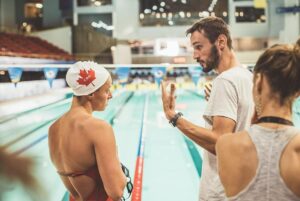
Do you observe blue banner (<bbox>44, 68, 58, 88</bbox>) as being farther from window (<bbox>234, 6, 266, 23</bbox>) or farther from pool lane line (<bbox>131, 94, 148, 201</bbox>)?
window (<bbox>234, 6, 266, 23</bbox>)

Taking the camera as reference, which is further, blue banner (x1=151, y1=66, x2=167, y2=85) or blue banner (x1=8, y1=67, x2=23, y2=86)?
blue banner (x1=151, y1=66, x2=167, y2=85)

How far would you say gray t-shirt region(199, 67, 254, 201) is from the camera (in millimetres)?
1695

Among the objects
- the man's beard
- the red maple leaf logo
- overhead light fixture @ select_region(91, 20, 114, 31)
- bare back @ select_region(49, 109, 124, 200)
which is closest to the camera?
bare back @ select_region(49, 109, 124, 200)

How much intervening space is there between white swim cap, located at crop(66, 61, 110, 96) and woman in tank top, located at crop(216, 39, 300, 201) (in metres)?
0.77

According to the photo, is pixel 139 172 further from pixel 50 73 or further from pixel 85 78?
pixel 50 73

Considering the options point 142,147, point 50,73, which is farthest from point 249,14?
point 142,147

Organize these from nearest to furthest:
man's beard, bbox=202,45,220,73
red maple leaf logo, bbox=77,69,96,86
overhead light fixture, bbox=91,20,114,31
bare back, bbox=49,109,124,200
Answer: bare back, bbox=49,109,124,200 → red maple leaf logo, bbox=77,69,96,86 → man's beard, bbox=202,45,220,73 → overhead light fixture, bbox=91,20,114,31

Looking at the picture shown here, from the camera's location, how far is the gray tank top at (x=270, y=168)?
1082 millimetres

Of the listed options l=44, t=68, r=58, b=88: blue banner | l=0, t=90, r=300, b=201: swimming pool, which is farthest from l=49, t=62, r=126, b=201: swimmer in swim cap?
l=44, t=68, r=58, b=88: blue banner

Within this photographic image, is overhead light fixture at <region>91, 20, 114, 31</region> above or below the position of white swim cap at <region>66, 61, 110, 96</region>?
above

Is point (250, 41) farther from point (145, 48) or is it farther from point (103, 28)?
point (103, 28)

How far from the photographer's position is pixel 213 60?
1.91 metres

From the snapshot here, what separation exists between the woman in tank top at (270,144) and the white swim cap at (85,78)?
0.77 metres

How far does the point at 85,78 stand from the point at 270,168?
0.94 meters
